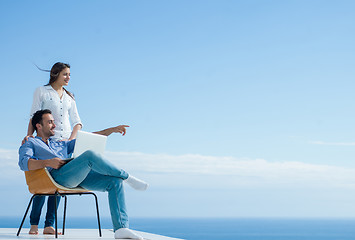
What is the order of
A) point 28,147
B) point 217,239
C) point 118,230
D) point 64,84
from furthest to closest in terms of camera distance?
point 217,239 < point 64,84 < point 28,147 < point 118,230

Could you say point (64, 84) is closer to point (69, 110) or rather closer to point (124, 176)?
point (69, 110)

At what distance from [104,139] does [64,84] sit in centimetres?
74

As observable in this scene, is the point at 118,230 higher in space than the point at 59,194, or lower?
lower

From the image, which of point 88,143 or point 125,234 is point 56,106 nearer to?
point 88,143

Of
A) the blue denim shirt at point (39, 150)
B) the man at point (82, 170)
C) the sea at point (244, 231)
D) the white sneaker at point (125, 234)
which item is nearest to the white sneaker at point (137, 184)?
the man at point (82, 170)

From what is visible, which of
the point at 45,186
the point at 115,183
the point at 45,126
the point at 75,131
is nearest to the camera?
the point at 115,183

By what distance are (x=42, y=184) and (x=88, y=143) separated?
435 mm

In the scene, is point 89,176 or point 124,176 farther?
point 89,176

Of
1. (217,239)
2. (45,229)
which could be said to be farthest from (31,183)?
(217,239)

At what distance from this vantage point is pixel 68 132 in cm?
392

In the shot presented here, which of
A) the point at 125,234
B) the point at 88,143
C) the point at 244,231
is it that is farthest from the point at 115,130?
the point at 244,231

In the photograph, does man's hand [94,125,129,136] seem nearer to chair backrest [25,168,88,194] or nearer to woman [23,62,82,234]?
woman [23,62,82,234]

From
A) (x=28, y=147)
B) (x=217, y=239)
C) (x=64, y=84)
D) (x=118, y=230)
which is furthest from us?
(x=217, y=239)

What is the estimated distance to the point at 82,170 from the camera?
10.4 ft
